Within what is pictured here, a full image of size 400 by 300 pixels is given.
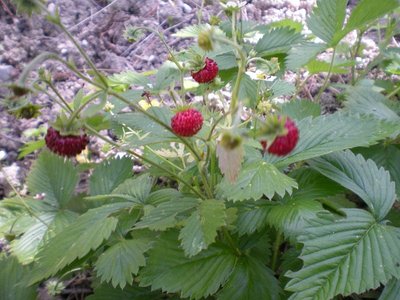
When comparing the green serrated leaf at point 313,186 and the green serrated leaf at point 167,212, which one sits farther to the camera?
the green serrated leaf at point 313,186

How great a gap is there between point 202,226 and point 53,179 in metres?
0.72

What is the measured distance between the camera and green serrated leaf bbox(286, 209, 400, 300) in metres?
1.02

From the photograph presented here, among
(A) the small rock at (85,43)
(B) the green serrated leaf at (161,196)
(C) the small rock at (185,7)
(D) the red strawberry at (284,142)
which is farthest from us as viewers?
(C) the small rock at (185,7)

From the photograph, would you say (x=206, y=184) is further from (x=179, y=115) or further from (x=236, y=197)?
(x=179, y=115)

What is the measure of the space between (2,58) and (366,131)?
2040 millimetres

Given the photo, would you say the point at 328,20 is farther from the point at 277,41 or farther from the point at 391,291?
the point at 391,291

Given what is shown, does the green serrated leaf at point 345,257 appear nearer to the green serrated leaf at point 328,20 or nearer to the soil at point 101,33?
the green serrated leaf at point 328,20

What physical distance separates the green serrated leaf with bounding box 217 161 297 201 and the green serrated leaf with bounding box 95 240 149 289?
0.86 feet

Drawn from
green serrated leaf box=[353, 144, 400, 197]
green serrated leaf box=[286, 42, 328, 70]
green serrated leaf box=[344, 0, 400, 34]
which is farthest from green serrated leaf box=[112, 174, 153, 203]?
green serrated leaf box=[344, 0, 400, 34]

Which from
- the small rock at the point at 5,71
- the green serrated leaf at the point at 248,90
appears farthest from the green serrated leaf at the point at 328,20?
the small rock at the point at 5,71

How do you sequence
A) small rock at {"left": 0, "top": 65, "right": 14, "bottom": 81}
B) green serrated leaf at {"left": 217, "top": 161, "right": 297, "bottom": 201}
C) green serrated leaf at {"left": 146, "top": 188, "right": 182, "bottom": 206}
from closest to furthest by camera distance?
green serrated leaf at {"left": 217, "top": 161, "right": 297, "bottom": 201}, green serrated leaf at {"left": 146, "top": 188, "right": 182, "bottom": 206}, small rock at {"left": 0, "top": 65, "right": 14, "bottom": 81}

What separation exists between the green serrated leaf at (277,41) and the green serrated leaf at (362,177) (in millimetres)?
464

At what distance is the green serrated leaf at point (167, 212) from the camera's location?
1129 mm

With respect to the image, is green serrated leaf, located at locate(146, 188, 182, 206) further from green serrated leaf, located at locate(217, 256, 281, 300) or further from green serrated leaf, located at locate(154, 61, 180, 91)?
green serrated leaf, located at locate(154, 61, 180, 91)
